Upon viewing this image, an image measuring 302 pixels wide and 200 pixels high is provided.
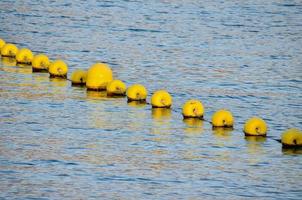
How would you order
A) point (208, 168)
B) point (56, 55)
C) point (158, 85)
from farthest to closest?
point (56, 55)
point (158, 85)
point (208, 168)

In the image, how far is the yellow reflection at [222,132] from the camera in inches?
923

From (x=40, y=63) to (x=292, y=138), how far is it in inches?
426

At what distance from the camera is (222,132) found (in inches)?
936

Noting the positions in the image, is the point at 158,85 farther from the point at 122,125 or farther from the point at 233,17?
the point at 233,17

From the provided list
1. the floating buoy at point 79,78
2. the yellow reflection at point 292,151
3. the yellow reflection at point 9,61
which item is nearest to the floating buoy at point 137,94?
the floating buoy at point 79,78

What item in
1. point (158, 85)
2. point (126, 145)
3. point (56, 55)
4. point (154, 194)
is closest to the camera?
point (154, 194)

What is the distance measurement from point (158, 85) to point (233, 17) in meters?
16.1

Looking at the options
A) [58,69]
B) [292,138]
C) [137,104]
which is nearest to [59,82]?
[58,69]

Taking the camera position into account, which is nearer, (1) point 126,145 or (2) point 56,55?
(1) point 126,145

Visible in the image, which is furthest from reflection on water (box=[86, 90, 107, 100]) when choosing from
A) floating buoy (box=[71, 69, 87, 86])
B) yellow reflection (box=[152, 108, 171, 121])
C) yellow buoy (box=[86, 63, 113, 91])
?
yellow reflection (box=[152, 108, 171, 121])

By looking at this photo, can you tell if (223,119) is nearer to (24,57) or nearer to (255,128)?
(255,128)

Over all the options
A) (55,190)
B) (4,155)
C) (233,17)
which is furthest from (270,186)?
(233,17)

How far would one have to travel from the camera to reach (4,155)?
20812 mm

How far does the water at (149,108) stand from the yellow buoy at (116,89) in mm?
352
